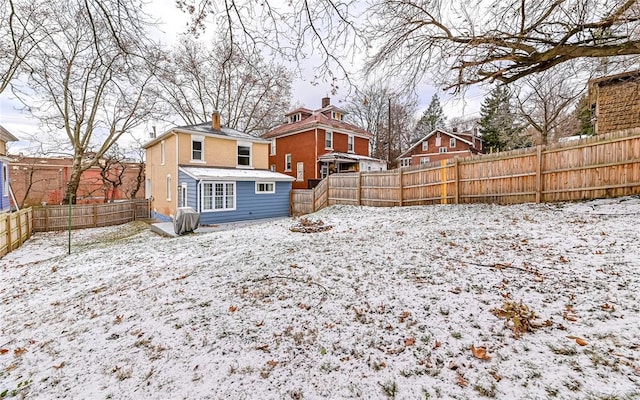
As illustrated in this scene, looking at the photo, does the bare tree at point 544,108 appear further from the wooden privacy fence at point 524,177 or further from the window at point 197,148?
the window at point 197,148

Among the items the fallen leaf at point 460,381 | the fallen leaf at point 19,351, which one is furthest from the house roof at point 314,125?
the fallen leaf at point 460,381

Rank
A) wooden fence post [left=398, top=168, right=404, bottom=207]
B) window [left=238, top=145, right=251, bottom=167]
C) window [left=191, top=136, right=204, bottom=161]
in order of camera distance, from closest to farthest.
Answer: wooden fence post [left=398, top=168, right=404, bottom=207] < window [left=191, top=136, right=204, bottom=161] < window [left=238, top=145, right=251, bottom=167]

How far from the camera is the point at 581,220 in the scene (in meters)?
5.94

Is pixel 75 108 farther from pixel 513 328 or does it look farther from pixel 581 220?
pixel 581 220

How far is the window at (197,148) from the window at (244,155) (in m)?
2.30

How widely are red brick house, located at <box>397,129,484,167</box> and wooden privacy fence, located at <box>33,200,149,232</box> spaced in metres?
24.7

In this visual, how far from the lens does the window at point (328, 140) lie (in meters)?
22.1

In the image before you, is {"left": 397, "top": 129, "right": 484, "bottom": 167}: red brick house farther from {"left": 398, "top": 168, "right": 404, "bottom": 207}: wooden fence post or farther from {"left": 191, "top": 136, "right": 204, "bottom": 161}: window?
{"left": 191, "top": 136, "right": 204, "bottom": 161}: window

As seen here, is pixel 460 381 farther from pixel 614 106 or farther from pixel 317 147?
pixel 317 147

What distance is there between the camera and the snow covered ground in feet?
6.78

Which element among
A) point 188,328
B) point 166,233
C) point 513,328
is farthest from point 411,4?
point 166,233

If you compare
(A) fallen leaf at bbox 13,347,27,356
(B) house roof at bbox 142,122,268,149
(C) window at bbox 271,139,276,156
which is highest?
(C) window at bbox 271,139,276,156

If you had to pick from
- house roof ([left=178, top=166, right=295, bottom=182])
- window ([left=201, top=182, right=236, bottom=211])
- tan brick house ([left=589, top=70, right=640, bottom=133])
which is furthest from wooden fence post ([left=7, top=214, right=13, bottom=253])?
tan brick house ([left=589, top=70, right=640, bottom=133])

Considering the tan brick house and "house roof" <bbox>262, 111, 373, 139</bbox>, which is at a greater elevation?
"house roof" <bbox>262, 111, 373, 139</bbox>
